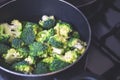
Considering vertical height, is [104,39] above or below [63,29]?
below

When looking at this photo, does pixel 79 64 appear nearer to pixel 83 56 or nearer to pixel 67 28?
pixel 83 56

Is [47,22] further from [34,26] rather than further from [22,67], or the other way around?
[22,67]

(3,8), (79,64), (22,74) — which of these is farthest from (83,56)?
(3,8)

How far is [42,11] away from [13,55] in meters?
0.18

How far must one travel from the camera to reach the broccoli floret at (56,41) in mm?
792

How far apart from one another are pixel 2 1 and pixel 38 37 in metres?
0.18

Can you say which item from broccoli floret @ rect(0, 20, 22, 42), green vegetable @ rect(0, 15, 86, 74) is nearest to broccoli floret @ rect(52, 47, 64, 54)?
green vegetable @ rect(0, 15, 86, 74)

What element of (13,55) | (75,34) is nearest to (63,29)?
(75,34)

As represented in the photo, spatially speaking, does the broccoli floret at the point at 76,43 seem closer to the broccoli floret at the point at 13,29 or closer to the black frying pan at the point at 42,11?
the black frying pan at the point at 42,11

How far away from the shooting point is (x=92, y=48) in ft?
3.06

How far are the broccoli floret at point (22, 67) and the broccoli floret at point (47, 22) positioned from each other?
0.46 ft

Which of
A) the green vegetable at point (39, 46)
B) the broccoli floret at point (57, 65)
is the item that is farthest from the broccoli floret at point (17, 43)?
the broccoli floret at point (57, 65)

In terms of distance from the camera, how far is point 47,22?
0.85 meters

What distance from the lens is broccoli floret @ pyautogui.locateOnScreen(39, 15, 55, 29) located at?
848 mm
